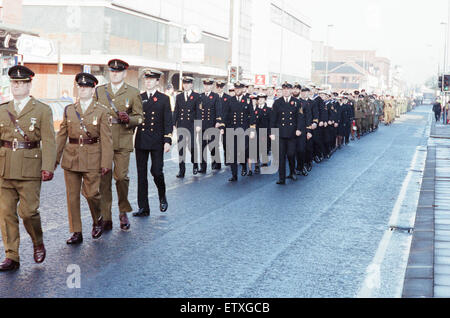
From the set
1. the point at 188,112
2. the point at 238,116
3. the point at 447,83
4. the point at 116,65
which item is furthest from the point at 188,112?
the point at 447,83

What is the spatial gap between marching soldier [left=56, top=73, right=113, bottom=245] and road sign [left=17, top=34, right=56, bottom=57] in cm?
1993

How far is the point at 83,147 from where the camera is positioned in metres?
7.72

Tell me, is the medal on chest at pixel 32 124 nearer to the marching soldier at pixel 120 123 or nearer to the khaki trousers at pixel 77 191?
the khaki trousers at pixel 77 191

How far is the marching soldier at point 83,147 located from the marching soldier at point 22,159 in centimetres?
88

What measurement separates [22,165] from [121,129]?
218cm

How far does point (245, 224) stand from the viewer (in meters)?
9.33

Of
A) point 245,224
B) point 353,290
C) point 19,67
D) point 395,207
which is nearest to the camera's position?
point 353,290

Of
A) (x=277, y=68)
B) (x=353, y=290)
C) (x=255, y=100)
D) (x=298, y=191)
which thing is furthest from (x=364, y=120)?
(x=277, y=68)

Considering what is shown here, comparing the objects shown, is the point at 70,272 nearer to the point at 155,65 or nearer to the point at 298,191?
the point at 298,191

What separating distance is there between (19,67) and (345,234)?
449 cm

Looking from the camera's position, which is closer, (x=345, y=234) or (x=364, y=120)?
(x=345, y=234)

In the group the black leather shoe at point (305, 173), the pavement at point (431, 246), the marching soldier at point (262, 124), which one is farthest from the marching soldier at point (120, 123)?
the marching soldier at point (262, 124)
